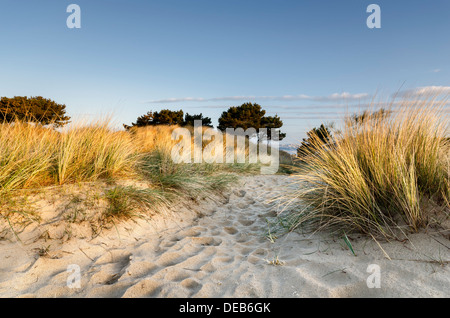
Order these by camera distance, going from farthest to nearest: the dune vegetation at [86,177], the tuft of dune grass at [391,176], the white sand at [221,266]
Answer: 1. the dune vegetation at [86,177]
2. the tuft of dune grass at [391,176]
3. the white sand at [221,266]

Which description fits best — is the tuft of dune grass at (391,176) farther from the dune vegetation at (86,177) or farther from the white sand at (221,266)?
the dune vegetation at (86,177)

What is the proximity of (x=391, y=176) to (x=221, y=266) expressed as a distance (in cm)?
201

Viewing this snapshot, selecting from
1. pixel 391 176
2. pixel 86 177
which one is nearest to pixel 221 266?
pixel 391 176

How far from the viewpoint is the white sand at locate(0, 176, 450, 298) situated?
76.2 inches

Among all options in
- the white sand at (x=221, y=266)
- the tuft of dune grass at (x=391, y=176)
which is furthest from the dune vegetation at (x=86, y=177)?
the tuft of dune grass at (x=391, y=176)

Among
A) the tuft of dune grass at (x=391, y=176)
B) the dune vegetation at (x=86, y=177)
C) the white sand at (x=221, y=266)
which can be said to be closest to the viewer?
the white sand at (x=221, y=266)

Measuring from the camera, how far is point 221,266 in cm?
239

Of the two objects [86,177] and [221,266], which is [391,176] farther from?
[86,177]

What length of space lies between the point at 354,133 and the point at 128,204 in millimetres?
3105

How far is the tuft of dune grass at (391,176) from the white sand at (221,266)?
0.78 ft

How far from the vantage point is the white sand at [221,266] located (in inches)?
76.2

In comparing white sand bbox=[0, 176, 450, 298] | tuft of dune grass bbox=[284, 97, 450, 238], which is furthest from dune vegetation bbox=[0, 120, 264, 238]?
tuft of dune grass bbox=[284, 97, 450, 238]
